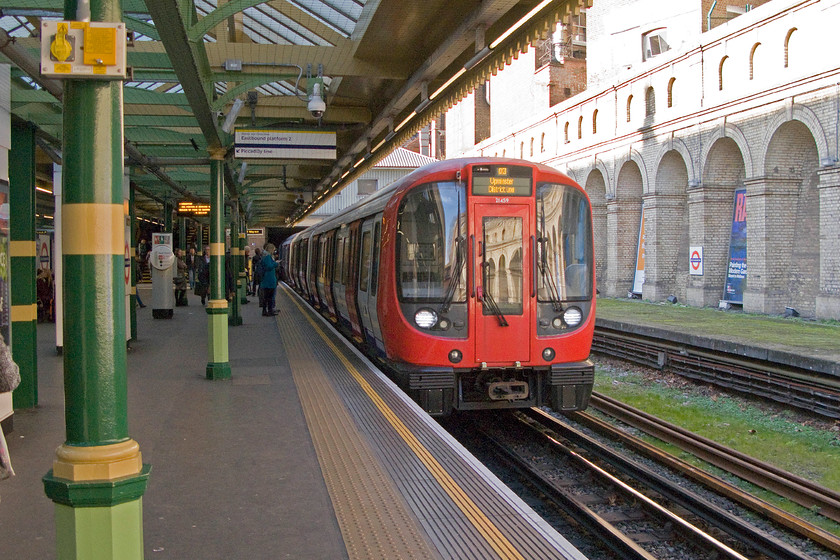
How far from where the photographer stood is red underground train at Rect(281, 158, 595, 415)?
790cm

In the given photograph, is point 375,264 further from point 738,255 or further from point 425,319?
point 738,255

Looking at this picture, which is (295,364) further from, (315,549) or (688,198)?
(688,198)

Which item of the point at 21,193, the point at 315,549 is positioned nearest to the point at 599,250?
the point at 21,193

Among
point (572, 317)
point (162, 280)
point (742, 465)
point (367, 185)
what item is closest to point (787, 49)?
point (572, 317)

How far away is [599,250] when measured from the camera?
31.0 m

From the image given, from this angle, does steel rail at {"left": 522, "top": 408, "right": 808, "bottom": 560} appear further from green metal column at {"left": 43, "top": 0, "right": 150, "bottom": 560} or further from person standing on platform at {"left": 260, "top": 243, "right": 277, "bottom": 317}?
person standing on platform at {"left": 260, "top": 243, "right": 277, "bottom": 317}

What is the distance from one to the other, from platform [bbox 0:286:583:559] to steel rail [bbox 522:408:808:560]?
1.90 metres

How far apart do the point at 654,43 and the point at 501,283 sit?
25.5 m

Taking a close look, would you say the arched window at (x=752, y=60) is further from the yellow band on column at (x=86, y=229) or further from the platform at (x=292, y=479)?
the yellow band on column at (x=86, y=229)

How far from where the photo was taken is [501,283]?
26.2 ft

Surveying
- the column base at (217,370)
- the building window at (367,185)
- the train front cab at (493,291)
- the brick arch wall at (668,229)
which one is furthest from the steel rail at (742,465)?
the building window at (367,185)

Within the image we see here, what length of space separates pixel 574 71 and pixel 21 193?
33.5 metres

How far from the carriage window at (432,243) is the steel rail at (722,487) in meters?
2.35

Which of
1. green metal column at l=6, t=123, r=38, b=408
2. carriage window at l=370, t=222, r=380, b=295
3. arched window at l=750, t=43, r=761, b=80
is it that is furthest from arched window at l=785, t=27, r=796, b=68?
green metal column at l=6, t=123, r=38, b=408
